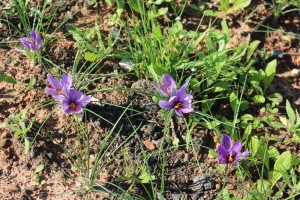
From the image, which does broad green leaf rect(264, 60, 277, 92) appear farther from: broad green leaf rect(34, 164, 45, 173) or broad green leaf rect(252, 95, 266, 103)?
broad green leaf rect(34, 164, 45, 173)

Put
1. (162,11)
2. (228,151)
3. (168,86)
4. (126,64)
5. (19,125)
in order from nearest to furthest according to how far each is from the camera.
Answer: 1. (228,151)
2. (168,86)
3. (19,125)
4. (126,64)
5. (162,11)

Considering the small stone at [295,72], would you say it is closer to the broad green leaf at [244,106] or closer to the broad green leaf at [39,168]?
the broad green leaf at [244,106]

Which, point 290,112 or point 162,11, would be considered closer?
point 290,112

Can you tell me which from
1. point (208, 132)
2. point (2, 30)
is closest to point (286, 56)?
point (208, 132)

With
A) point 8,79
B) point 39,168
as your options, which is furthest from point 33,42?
point 39,168

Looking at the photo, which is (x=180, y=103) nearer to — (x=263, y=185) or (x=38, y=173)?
(x=263, y=185)

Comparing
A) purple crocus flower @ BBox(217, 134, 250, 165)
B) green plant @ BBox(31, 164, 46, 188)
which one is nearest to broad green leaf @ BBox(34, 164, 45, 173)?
green plant @ BBox(31, 164, 46, 188)

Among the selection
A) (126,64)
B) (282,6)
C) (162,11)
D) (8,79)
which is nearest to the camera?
(8,79)
